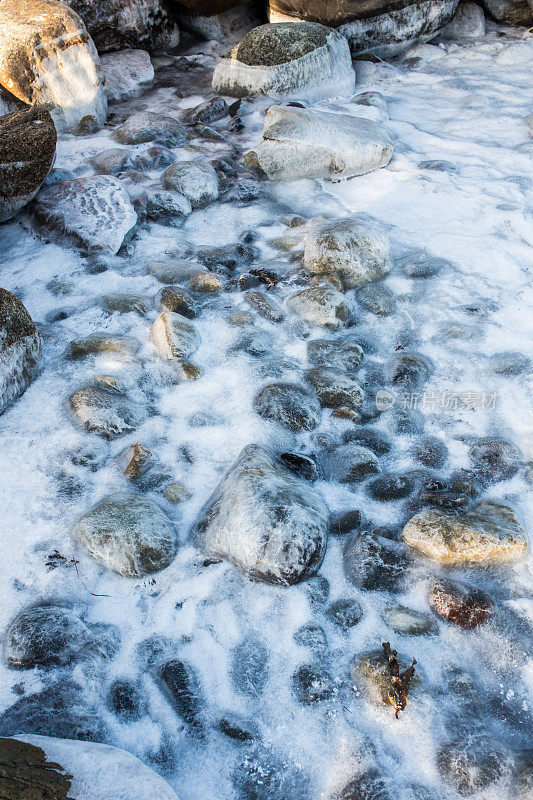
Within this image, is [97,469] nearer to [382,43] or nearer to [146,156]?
[146,156]

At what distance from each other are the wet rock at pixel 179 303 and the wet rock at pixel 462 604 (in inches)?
67.6

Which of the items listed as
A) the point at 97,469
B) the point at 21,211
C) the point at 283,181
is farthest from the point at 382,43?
the point at 97,469

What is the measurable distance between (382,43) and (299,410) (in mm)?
4812

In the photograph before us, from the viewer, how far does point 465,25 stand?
6027mm

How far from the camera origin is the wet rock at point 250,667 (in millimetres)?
1574

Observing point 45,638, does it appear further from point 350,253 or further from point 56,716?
point 350,253

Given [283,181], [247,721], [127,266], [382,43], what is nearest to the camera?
[247,721]

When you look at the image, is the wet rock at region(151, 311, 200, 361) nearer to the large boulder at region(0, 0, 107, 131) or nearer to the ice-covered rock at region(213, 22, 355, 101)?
the large boulder at region(0, 0, 107, 131)

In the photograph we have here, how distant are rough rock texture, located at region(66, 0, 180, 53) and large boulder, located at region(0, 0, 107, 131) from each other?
0.93 meters

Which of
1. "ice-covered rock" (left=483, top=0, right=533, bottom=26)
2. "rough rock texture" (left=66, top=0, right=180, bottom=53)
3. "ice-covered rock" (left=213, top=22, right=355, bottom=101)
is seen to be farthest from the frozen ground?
"ice-covered rock" (left=483, top=0, right=533, bottom=26)

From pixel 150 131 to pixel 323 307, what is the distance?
2.55 m

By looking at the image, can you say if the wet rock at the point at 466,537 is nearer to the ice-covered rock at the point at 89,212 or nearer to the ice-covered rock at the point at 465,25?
the ice-covered rock at the point at 89,212

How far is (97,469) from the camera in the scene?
212 cm

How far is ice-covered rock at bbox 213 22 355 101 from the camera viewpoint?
4.89 m
